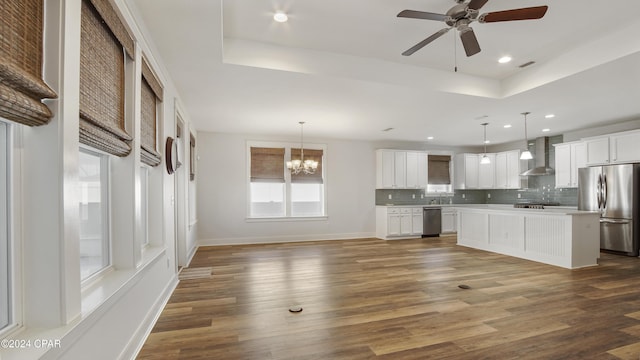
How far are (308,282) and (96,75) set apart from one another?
11.2 ft

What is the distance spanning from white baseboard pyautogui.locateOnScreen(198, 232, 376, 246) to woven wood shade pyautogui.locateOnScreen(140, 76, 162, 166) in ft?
14.4

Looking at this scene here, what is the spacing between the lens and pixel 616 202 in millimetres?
6055

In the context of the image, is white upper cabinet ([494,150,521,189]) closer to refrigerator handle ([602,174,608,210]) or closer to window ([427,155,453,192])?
window ([427,155,453,192])

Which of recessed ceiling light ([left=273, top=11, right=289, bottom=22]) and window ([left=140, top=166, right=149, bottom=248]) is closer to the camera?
recessed ceiling light ([left=273, top=11, right=289, bottom=22])

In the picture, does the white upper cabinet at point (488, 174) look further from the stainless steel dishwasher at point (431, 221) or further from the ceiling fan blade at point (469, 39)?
the ceiling fan blade at point (469, 39)

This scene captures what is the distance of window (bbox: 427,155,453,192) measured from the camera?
9305 mm

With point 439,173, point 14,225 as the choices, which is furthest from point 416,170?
point 14,225

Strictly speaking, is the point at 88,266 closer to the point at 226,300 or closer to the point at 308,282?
the point at 226,300

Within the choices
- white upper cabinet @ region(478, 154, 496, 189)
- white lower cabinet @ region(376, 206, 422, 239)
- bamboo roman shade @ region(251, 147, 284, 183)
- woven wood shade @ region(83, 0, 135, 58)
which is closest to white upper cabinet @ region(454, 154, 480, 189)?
A: white upper cabinet @ region(478, 154, 496, 189)

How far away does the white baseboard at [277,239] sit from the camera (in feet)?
24.1

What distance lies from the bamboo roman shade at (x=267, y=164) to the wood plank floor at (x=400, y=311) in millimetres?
2674

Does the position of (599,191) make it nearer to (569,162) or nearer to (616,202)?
(616,202)

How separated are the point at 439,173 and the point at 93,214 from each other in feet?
29.2

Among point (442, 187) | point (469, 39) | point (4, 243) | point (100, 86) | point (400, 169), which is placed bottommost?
point (4, 243)
